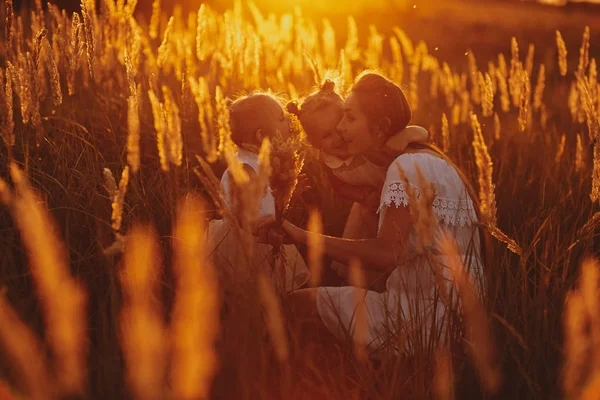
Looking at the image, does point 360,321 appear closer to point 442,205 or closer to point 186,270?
point 186,270

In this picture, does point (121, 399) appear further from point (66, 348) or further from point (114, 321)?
point (66, 348)

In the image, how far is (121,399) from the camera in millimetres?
1596

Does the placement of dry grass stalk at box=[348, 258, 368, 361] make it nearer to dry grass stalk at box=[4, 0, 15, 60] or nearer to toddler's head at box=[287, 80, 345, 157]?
toddler's head at box=[287, 80, 345, 157]

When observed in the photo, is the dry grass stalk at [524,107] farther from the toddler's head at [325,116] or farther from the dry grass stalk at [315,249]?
the dry grass stalk at [315,249]

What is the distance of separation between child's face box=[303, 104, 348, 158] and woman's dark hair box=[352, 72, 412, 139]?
0.13m

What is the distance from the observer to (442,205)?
2.67 m

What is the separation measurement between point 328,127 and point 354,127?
15 centimetres

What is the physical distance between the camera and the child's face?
9.53 feet

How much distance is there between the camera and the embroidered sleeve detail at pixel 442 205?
2.53 metres

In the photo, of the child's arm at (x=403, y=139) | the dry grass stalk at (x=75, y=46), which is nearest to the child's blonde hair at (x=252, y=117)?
the child's arm at (x=403, y=139)

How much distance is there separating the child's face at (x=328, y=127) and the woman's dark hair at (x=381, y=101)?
0.42ft

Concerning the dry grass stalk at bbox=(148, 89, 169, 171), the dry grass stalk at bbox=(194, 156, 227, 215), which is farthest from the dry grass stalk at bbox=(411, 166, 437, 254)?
the dry grass stalk at bbox=(148, 89, 169, 171)

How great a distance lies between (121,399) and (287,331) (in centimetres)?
60

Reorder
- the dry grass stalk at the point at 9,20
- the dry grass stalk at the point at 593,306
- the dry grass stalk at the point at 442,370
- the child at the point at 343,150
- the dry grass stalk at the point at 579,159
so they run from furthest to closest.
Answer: the dry grass stalk at the point at 579,159
the child at the point at 343,150
the dry grass stalk at the point at 9,20
the dry grass stalk at the point at 442,370
the dry grass stalk at the point at 593,306
